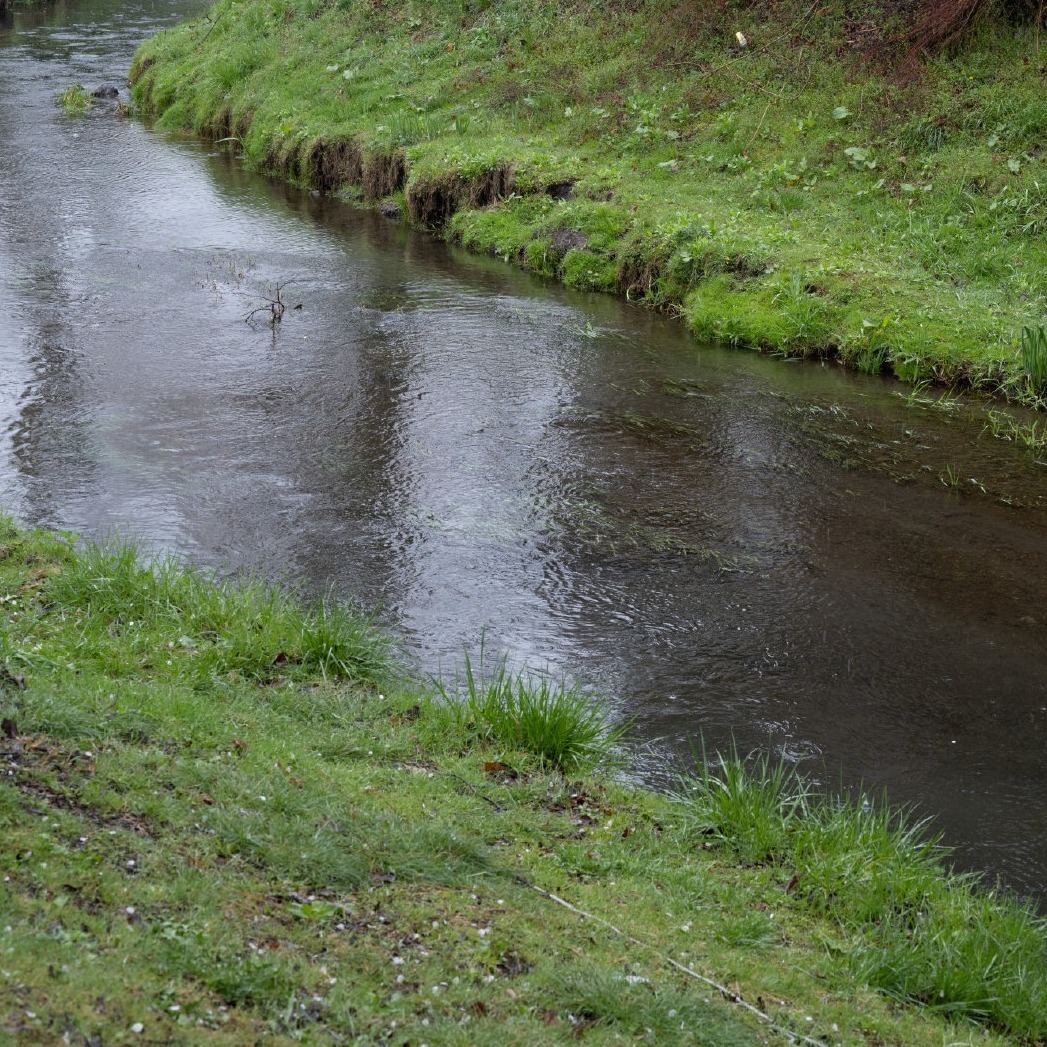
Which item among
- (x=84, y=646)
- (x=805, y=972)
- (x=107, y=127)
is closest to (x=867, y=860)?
(x=805, y=972)

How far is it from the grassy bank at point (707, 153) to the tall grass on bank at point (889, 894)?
8262 mm

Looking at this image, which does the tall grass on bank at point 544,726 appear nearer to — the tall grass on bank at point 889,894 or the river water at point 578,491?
the river water at point 578,491

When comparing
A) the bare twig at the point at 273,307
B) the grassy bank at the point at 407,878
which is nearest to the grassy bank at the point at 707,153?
the bare twig at the point at 273,307

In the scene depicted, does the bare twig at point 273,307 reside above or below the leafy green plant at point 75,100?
below

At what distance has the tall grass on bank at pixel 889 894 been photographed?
16.3 ft

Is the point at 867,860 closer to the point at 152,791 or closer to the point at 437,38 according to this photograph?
the point at 152,791

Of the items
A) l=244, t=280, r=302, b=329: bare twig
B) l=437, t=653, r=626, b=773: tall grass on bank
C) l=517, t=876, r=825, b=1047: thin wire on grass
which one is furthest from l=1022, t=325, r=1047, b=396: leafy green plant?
l=517, t=876, r=825, b=1047: thin wire on grass

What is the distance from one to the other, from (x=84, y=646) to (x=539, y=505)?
4609mm

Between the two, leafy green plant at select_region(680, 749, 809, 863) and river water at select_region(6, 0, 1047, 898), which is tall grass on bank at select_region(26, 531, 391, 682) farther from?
leafy green plant at select_region(680, 749, 809, 863)

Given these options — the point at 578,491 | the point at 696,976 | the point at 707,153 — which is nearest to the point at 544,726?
the point at 696,976

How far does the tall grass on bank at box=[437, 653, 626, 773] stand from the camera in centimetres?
665

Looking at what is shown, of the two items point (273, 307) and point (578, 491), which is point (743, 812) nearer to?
point (578, 491)

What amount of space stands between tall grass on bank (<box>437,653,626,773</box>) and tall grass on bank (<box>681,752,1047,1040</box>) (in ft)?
1.86

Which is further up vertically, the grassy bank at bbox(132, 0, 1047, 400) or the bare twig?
the grassy bank at bbox(132, 0, 1047, 400)
